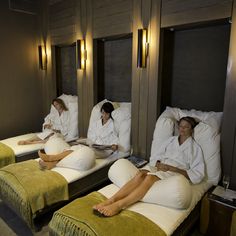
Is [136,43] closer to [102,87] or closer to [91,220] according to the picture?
[102,87]

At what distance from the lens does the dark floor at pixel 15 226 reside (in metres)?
2.10

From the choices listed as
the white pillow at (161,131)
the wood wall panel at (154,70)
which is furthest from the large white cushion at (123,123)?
the white pillow at (161,131)

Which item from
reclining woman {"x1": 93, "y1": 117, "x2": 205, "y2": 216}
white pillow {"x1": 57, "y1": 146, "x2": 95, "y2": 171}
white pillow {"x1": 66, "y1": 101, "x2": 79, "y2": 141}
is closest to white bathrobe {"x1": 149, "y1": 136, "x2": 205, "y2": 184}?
reclining woman {"x1": 93, "y1": 117, "x2": 205, "y2": 216}

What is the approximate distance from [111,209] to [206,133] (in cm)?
122

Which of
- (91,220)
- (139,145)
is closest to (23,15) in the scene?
(139,145)

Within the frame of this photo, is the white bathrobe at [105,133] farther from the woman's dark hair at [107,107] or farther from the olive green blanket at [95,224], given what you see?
the olive green blanket at [95,224]

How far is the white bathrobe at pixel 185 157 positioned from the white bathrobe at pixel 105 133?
815mm

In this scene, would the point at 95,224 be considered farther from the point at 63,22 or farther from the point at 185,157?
the point at 63,22

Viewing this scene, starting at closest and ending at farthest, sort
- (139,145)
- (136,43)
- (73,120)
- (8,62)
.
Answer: (136,43), (139,145), (73,120), (8,62)

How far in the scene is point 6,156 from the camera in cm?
290

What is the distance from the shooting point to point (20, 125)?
4305 mm

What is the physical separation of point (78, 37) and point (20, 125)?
2.08 m

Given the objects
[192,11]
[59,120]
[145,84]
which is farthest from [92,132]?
[192,11]

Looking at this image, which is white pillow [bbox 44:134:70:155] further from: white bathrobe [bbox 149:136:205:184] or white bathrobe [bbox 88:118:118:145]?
white bathrobe [bbox 149:136:205:184]
